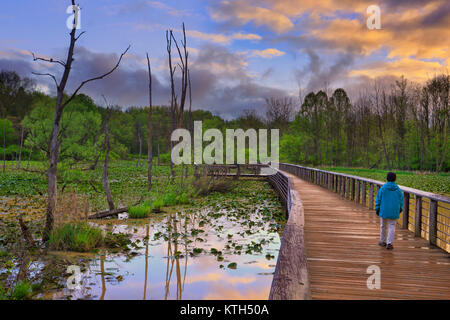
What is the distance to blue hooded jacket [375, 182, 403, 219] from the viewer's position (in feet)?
18.4

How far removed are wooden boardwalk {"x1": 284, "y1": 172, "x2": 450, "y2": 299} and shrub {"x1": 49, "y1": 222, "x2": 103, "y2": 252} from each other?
4811 mm

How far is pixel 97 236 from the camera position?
7828 mm

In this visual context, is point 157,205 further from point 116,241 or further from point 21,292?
point 21,292

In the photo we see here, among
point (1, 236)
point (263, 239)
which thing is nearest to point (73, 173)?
point (1, 236)

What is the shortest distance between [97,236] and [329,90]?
5375 cm

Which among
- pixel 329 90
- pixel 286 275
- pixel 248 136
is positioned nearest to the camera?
pixel 286 275

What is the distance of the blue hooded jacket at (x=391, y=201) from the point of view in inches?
220

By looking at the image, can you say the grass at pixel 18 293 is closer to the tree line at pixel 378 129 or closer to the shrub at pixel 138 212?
the shrub at pixel 138 212

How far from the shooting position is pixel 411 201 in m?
16.2

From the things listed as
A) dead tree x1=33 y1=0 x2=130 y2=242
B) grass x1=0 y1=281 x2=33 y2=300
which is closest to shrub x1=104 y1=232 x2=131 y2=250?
dead tree x1=33 y1=0 x2=130 y2=242

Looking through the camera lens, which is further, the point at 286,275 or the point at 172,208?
the point at 172,208

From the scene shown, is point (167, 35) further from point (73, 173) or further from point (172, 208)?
point (172, 208)

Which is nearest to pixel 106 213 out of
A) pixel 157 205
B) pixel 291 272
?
pixel 157 205

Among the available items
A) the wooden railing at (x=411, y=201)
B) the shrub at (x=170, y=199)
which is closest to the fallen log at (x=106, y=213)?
the shrub at (x=170, y=199)
